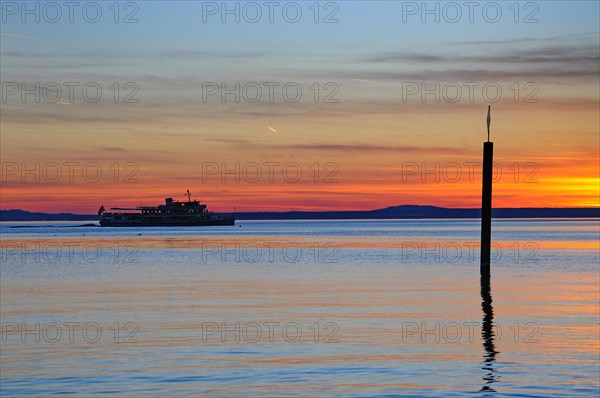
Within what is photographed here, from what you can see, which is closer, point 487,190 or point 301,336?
point 301,336

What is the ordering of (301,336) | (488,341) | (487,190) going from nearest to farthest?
(488,341)
(301,336)
(487,190)

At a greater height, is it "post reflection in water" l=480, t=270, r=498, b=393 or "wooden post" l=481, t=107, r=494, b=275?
"wooden post" l=481, t=107, r=494, b=275

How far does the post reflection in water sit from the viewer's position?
22.4 metres

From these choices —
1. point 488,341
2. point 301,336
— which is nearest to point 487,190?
point 488,341

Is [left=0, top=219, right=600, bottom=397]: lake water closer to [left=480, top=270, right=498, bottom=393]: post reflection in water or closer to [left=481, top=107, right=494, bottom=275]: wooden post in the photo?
[left=480, top=270, right=498, bottom=393]: post reflection in water

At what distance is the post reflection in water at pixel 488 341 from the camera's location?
73.4ft

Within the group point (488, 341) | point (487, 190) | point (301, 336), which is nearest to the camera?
point (488, 341)

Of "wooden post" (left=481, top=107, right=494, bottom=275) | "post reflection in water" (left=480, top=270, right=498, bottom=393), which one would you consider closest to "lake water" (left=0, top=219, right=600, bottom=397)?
"post reflection in water" (left=480, top=270, right=498, bottom=393)

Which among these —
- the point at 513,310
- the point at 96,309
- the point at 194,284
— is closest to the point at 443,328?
the point at 513,310

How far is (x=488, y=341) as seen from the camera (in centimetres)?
2888

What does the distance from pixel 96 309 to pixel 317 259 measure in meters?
48.0

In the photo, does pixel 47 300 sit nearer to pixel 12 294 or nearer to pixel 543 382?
pixel 12 294

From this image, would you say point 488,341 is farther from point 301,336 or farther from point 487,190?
point 487,190

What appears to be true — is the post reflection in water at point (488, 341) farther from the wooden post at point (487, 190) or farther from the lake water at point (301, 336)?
the wooden post at point (487, 190)
